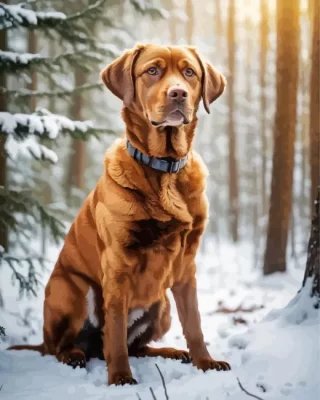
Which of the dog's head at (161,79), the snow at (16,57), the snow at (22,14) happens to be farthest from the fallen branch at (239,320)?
the snow at (22,14)

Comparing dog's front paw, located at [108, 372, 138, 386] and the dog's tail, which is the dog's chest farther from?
the dog's tail

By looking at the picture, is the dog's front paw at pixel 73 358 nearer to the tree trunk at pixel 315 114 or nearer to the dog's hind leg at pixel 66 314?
the dog's hind leg at pixel 66 314

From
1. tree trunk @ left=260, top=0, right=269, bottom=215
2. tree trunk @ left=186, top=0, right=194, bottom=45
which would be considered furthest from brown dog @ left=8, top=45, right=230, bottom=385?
tree trunk @ left=260, top=0, right=269, bottom=215

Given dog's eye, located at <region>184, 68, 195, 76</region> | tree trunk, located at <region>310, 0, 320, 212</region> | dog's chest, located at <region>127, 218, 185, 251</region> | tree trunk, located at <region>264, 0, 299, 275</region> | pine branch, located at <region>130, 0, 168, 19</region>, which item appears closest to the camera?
dog's chest, located at <region>127, 218, 185, 251</region>

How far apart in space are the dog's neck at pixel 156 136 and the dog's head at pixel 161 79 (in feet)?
0.22

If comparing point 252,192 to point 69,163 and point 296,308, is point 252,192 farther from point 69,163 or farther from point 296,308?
point 296,308

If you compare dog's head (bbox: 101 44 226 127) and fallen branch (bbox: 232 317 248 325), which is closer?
dog's head (bbox: 101 44 226 127)

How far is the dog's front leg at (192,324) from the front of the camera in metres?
3.05

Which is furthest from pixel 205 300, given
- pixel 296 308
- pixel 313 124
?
pixel 313 124

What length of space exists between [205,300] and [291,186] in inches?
75.1

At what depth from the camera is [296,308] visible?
3.27 m

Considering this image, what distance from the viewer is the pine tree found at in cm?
373

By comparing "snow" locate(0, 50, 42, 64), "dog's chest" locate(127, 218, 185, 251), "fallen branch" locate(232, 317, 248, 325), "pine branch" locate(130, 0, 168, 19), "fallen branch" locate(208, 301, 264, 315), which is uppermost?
"pine branch" locate(130, 0, 168, 19)

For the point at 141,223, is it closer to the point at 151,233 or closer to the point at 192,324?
the point at 151,233
